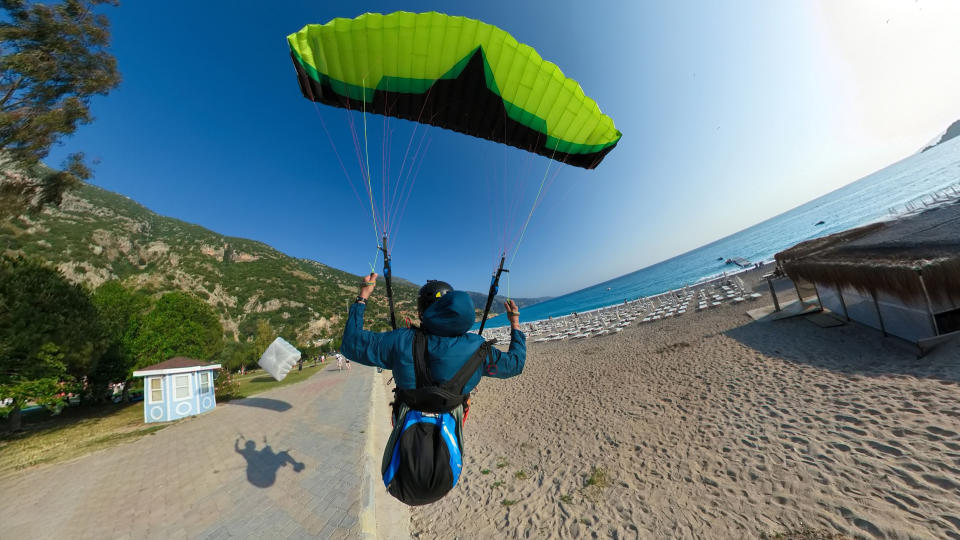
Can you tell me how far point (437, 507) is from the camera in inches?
211

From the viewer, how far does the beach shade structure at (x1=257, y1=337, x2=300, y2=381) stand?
821 centimetres

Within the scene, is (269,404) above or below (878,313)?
above

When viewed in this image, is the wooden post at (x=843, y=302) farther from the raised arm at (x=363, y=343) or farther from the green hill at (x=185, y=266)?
the green hill at (x=185, y=266)

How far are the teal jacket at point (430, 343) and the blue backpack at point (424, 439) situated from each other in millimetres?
53

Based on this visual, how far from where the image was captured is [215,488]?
215 inches

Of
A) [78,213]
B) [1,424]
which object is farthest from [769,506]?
[78,213]

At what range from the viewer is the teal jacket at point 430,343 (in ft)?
6.87

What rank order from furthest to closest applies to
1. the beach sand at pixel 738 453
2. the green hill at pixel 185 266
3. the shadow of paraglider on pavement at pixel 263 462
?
the green hill at pixel 185 266
the shadow of paraglider on pavement at pixel 263 462
the beach sand at pixel 738 453

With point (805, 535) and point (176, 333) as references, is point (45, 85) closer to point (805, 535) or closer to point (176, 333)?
point (176, 333)

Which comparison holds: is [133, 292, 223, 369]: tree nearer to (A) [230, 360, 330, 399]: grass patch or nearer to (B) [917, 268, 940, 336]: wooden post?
(A) [230, 360, 330, 399]: grass patch

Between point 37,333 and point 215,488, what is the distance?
1030cm

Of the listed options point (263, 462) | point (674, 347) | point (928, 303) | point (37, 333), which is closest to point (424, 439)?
point (263, 462)

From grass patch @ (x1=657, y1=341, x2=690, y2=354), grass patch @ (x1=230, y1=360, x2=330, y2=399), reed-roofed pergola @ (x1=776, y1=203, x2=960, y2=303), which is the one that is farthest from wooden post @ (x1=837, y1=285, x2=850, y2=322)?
grass patch @ (x1=230, y1=360, x2=330, y2=399)

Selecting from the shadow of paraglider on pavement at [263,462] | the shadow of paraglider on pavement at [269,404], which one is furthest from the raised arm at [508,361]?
the shadow of paraglider on pavement at [269,404]
